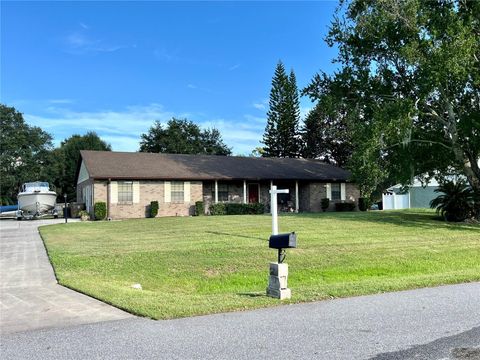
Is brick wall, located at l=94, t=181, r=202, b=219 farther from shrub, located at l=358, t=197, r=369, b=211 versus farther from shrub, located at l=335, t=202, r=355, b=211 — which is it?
shrub, located at l=358, t=197, r=369, b=211

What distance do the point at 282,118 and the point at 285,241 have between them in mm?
51997

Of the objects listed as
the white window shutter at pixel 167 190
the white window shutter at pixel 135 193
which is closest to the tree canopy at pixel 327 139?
the white window shutter at pixel 167 190

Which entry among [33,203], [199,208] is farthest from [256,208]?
[33,203]

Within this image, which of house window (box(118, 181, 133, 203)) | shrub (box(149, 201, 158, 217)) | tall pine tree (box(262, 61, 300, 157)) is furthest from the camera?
tall pine tree (box(262, 61, 300, 157))

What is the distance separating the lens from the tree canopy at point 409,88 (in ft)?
65.4

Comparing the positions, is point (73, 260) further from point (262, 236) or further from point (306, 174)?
point (306, 174)

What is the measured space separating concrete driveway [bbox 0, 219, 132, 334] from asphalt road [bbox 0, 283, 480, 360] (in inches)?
18.5

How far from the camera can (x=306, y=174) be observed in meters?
35.0

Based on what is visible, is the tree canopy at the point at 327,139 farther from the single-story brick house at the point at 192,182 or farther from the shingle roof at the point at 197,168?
the single-story brick house at the point at 192,182

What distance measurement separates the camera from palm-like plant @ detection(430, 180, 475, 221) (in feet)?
72.7

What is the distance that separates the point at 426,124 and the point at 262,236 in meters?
12.7

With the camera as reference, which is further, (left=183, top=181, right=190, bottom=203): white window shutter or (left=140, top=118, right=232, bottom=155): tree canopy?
(left=140, top=118, right=232, bottom=155): tree canopy

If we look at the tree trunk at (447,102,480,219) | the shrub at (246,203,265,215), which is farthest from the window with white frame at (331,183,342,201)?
the tree trunk at (447,102,480,219)

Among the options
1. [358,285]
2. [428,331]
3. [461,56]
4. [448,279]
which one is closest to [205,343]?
Answer: [428,331]
